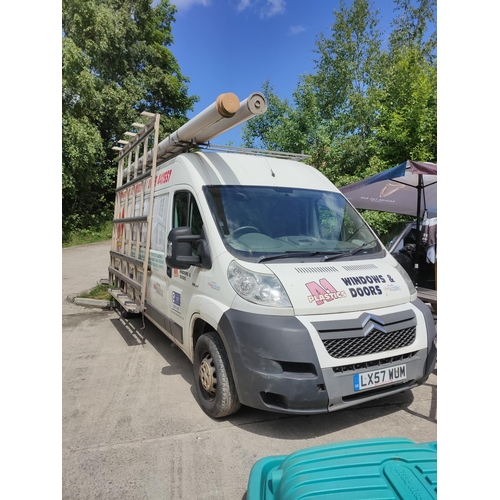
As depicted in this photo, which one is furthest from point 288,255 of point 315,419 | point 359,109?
point 359,109

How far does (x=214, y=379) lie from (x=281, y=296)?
38.5 inches

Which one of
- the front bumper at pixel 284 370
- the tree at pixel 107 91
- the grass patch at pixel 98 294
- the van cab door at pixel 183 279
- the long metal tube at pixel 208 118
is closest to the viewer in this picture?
the front bumper at pixel 284 370

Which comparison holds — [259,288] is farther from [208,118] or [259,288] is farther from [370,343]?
[208,118]

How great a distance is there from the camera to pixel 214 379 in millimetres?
3248

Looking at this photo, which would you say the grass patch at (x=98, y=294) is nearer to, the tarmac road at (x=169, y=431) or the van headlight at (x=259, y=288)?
the tarmac road at (x=169, y=431)

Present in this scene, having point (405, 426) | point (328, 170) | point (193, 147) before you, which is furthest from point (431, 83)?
point (405, 426)

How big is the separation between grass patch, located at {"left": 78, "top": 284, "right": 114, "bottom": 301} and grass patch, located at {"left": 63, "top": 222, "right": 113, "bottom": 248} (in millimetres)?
9200

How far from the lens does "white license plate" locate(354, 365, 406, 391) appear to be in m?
2.83

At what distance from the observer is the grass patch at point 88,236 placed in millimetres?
17641

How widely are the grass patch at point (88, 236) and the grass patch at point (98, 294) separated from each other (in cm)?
920

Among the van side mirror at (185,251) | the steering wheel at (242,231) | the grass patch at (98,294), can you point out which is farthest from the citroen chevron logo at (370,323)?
the grass patch at (98,294)

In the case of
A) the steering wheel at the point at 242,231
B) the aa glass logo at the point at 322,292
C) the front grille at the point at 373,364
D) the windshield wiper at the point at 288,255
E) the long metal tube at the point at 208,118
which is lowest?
the front grille at the point at 373,364

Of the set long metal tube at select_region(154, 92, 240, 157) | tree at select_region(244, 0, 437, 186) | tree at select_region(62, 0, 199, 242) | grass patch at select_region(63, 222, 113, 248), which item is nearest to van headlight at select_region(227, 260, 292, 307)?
long metal tube at select_region(154, 92, 240, 157)

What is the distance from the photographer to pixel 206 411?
3352 millimetres
